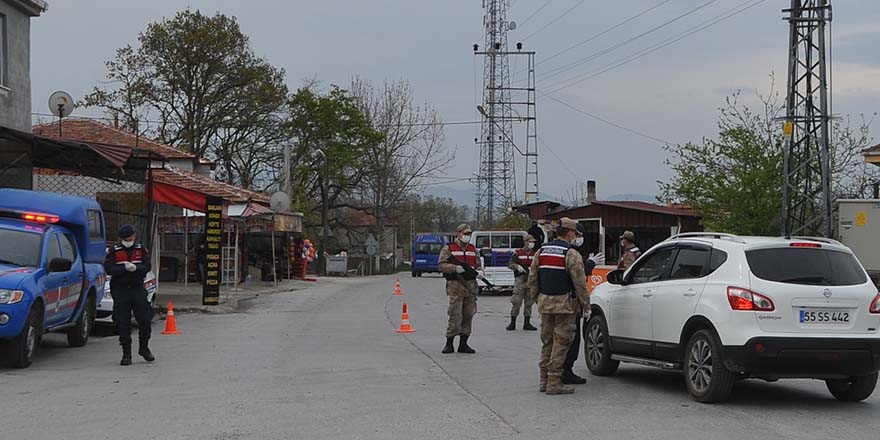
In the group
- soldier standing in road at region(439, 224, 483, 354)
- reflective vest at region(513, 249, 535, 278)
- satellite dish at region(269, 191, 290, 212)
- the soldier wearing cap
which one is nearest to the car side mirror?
soldier standing in road at region(439, 224, 483, 354)

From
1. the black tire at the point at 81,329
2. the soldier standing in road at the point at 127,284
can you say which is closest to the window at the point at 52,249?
the soldier standing in road at the point at 127,284

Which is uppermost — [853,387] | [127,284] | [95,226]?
[95,226]

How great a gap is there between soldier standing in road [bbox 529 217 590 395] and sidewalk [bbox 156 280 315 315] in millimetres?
13781

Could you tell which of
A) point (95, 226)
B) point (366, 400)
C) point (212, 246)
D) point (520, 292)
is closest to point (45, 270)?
point (95, 226)

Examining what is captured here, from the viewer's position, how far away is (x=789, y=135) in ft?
84.1

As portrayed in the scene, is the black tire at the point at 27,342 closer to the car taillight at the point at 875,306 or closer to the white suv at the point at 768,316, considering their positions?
the white suv at the point at 768,316

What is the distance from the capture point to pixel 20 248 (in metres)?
13.5

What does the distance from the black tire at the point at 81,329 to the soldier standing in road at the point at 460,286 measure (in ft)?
18.7

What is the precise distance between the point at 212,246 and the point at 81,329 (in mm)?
9248

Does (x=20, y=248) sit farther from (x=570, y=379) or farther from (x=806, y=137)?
(x=806, y=137)

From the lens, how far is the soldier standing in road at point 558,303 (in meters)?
10.6

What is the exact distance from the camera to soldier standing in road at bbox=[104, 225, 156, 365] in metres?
13.1

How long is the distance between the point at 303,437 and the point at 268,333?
10508 millimetres

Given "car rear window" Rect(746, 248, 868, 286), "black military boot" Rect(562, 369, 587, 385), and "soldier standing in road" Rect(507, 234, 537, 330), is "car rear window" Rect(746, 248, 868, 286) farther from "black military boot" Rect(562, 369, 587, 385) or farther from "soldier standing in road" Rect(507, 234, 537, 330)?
"soldier standing in road" Rect(507, 234, 537, 330)
